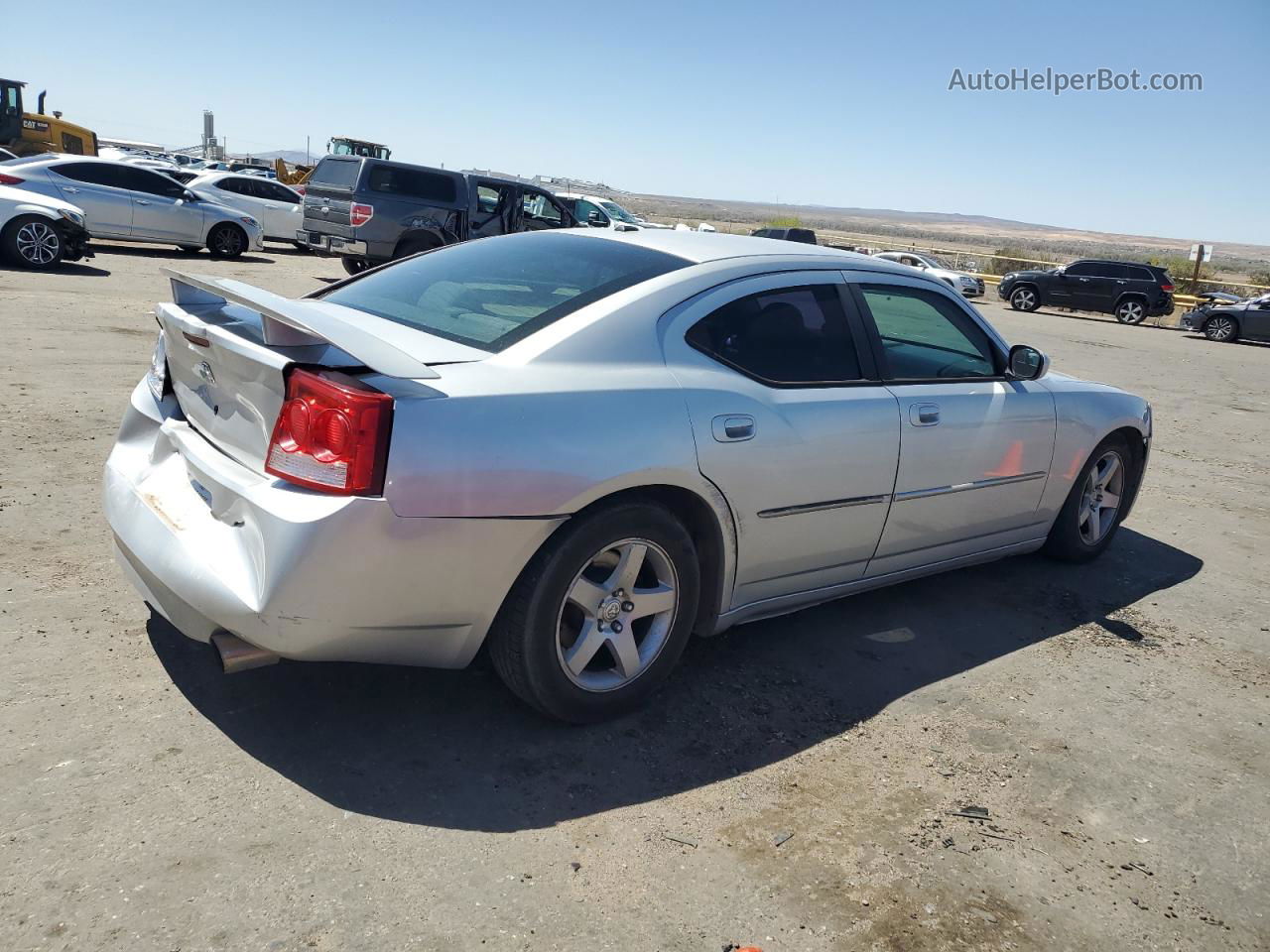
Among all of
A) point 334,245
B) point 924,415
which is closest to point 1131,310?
point 334,245

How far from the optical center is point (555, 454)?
298 cm

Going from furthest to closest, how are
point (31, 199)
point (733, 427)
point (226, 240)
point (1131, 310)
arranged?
1. point (1131, 310)
2. point (226, 240)
3. point (31, 199)
4. point (733, 427)

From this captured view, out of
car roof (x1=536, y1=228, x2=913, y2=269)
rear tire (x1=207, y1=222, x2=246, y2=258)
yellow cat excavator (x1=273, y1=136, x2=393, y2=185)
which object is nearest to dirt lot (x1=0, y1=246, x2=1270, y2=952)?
car roof (x1=536, y1=228, x2=913, y2=269)

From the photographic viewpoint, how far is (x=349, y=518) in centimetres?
270

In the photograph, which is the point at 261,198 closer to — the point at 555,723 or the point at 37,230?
the point at 37,230

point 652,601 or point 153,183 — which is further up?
point 153,183

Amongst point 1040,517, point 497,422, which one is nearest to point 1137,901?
point 497,422

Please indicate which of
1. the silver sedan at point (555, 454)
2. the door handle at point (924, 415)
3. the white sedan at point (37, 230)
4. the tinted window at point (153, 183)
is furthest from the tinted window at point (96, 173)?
the door handle at point (924, 415)

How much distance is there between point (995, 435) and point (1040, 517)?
2.61 ft

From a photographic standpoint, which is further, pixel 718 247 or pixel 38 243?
pixel 38 243

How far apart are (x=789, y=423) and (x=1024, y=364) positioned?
5.44 feet

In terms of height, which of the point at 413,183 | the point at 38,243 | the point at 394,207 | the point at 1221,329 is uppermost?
the point at 413,183

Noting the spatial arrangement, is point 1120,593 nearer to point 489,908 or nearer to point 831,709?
point 831,709

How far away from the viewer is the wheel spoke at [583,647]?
10.6ft
